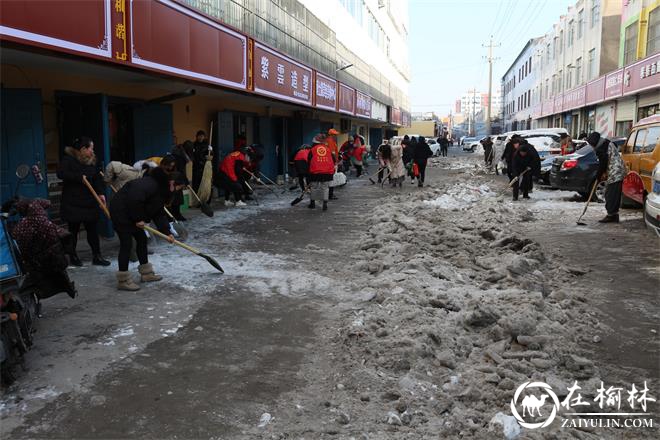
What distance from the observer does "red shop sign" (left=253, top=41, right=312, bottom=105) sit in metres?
Answer: 11.8

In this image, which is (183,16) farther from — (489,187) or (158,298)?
(489,187)

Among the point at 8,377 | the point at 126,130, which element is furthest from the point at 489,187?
the point at 8,377

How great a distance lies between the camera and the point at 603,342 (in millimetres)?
4594

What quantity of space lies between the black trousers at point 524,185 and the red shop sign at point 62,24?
1047cm

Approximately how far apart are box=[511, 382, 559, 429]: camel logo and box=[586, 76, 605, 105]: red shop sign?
84.9 feet

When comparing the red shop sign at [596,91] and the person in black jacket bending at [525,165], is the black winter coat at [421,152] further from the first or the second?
the red shop sign at [596,91]

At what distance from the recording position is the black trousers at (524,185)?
14.0 m

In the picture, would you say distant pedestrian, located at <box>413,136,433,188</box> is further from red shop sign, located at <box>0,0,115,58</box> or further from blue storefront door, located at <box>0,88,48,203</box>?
red shop sign, located at <box>0,0,115,58</box>

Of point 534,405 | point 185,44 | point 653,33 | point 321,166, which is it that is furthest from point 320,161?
point 653,33

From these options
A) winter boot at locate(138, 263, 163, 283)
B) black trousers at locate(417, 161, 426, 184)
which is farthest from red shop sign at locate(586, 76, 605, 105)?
winter boot at locate(138, 263, 163, 283)

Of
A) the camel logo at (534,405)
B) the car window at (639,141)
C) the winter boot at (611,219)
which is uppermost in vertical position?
the car window at (639,141)

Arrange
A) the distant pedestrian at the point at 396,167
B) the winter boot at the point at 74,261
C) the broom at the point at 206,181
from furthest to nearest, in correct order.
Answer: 1. the distant pedestrian at the point at 396,167
2. the broom at the point at 206,181
3. the winter boot at the point at 74,261

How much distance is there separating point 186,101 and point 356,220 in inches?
192

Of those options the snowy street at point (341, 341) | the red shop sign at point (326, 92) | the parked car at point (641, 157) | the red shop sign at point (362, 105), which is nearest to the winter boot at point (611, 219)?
the parked car at point (641, 157)
